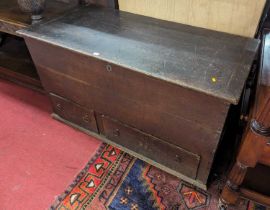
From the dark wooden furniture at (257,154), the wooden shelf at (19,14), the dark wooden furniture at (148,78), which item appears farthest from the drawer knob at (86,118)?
the dark wooden furniture at (257,154)

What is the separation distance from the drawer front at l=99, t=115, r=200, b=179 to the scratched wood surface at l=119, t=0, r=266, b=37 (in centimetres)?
61

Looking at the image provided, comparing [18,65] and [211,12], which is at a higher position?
[211,12]

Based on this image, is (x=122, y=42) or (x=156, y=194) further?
(x=156, y=194)

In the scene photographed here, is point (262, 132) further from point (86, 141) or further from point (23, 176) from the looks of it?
point (23, 176)

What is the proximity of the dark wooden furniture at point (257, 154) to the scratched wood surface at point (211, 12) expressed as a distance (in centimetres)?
10

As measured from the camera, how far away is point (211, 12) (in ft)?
3.52

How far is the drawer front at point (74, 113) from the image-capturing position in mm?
1305

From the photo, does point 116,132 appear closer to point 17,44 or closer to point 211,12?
point 211,12

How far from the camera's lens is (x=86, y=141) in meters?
1.41

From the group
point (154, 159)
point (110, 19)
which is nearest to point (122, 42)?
point (110, 19)

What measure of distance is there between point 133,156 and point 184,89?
63 centimetres

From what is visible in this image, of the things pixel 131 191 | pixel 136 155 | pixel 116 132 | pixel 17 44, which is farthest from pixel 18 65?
pixel 131 191

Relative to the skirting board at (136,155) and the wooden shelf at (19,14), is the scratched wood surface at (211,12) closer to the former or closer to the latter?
the wooden shelf at (19,14)

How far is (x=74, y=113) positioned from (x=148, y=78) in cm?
67
